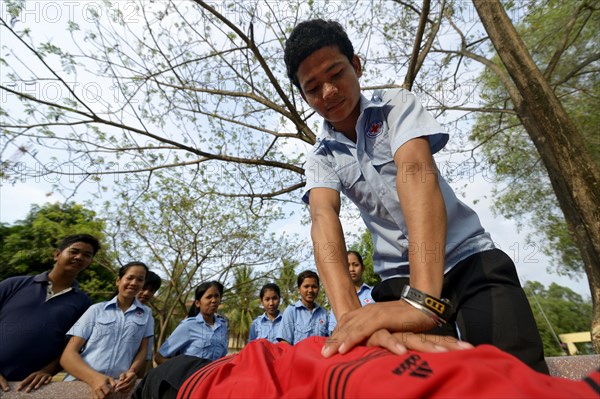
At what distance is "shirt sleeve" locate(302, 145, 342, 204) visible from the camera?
145cm

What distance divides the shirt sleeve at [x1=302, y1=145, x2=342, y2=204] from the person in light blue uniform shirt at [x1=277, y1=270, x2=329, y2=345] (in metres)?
4.53

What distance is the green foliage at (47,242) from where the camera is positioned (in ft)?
34.0

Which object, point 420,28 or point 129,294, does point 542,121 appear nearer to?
point 420,28

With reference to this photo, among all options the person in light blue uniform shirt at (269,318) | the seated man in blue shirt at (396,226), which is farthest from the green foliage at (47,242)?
the seated man in blue shirt at (396,226)

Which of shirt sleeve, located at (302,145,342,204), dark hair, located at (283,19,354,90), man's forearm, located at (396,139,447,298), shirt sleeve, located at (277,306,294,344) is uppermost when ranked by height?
dark hair, located at (283,19,354,90)

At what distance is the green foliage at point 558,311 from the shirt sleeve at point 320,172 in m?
23.6

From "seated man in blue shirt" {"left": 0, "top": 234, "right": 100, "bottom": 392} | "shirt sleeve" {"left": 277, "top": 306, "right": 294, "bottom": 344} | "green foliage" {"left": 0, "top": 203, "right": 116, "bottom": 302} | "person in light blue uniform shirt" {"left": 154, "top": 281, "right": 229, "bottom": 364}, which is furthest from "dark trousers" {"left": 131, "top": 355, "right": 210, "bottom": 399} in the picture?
"green foliage" {"left": 0, "top": 203, "right": 116, "bottom": 302}

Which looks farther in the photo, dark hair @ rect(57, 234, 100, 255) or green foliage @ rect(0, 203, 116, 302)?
green foliage @ rect(0, 203, 116, 302)

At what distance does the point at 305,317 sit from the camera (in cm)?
585

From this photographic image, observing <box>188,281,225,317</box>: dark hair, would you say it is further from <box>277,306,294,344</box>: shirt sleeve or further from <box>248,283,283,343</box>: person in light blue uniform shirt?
<box>248,283,283,343</box>: person in light blue uniform shirt

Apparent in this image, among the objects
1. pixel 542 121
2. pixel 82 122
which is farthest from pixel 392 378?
pixel 82 122

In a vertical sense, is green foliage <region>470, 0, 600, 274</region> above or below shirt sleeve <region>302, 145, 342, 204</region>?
above

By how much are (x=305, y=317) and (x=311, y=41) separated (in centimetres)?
511

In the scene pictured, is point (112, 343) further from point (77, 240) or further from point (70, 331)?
point (77, 240)
